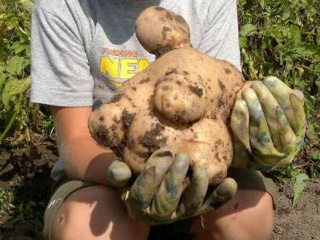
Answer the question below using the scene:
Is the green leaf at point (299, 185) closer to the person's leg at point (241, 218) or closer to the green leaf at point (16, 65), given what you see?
the person's leg at point (241, 218)

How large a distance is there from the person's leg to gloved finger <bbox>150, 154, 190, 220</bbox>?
362 millimetres

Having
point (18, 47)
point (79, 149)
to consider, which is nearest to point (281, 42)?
point (18, 47)

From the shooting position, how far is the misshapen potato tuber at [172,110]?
1379 mm

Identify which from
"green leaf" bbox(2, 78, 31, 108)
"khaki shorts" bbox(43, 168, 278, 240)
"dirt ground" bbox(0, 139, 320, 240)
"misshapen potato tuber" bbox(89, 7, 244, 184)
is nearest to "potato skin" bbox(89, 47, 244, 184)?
"misshapen potato tuber" bbox(89, 7, 244, 184)

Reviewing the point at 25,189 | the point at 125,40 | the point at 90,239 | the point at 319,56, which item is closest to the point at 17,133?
the point at 25,189

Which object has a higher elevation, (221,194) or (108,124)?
(108,124)

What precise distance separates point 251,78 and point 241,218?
1.00m

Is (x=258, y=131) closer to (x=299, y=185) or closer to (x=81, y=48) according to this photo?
(x=81, y=48)

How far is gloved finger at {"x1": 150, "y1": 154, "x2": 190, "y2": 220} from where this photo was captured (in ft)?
4.29

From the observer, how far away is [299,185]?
230 cm

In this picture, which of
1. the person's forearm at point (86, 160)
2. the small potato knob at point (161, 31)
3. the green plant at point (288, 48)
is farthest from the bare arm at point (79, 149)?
the green plant at point (288, 48)

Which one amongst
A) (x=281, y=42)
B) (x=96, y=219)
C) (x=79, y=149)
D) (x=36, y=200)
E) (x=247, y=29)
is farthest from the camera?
(x=281, y=42)

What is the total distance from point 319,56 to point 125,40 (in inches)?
44.1

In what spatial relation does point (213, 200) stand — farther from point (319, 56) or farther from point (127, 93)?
point (319, 56)
